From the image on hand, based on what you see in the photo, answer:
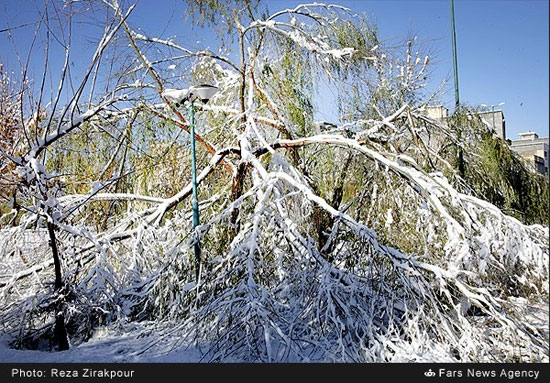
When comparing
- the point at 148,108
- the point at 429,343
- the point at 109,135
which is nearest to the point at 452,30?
the point at 429,343

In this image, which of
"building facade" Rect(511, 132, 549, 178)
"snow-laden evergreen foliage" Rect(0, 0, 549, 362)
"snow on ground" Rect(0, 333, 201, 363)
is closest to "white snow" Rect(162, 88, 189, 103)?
"snow-laden evergreen foliage" Rect(0, 0, 549, 362)

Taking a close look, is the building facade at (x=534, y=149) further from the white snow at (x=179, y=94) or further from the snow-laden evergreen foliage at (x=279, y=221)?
the white snow at (x=179, y=94)

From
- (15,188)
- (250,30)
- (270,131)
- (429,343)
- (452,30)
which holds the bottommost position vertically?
(429,343)

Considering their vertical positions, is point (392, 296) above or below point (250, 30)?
below

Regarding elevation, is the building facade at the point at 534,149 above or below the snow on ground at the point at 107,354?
above

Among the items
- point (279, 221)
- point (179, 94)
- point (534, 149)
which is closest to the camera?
point (534, 149)

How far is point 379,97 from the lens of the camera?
2590 mm

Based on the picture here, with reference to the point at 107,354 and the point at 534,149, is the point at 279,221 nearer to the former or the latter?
the point at 107,354

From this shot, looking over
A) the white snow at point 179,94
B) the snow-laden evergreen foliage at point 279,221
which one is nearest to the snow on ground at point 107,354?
the snow-laden evergreen foliage at point 279,221

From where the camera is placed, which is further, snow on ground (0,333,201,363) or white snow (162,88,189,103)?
white snow (162,88,189,103)

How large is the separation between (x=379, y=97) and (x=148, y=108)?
1145mm

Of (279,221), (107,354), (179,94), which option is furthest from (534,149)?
(107,354)

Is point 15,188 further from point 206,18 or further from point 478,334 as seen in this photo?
point 478,334

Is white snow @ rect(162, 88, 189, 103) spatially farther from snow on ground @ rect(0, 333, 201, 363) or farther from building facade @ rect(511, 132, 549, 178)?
building facade @ rect(511, 132, 549, 178)
